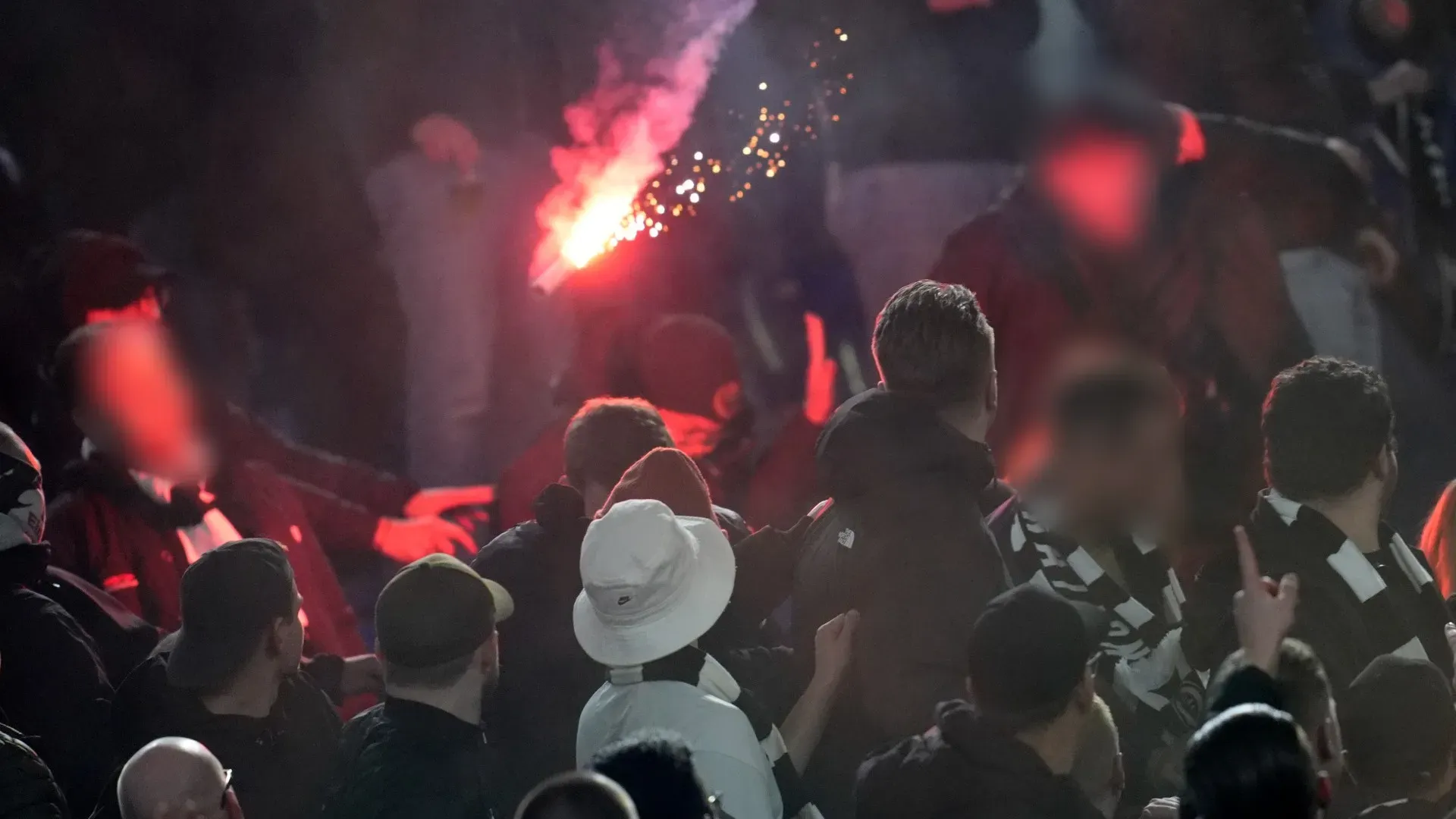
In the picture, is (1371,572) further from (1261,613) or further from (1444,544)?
(1444,544)

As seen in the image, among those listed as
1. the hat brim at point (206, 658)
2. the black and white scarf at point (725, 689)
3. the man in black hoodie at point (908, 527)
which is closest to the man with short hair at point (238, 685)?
the hat brim at point (206, 658)

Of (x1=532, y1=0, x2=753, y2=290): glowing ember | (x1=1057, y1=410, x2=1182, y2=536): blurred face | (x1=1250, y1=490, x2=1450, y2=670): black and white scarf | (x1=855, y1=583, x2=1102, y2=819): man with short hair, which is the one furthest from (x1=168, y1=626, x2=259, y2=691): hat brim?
(x1=532, y1=0, x2=753, y2=290): glowing ember

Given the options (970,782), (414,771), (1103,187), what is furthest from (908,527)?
(1103,187)

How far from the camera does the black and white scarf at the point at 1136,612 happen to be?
258 centimetres

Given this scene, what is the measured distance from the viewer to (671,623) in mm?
2268

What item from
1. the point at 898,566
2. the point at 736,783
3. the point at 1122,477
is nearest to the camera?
the point at 736,783

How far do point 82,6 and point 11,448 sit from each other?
108 inches

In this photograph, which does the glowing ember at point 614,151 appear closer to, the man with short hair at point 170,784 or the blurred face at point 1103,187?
the blurred face at point 1103,187

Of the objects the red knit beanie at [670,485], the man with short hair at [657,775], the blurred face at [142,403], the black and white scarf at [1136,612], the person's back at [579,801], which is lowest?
the blurred face at [142,403]

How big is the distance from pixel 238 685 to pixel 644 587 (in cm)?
94

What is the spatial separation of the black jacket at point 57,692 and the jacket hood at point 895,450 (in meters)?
1.90

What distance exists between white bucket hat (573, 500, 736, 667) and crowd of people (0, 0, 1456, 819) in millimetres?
113

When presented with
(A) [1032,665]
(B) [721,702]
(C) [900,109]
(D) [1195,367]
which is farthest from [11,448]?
(D) [1195,367]

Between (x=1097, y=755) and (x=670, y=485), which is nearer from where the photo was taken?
(x=1097, y=755)
